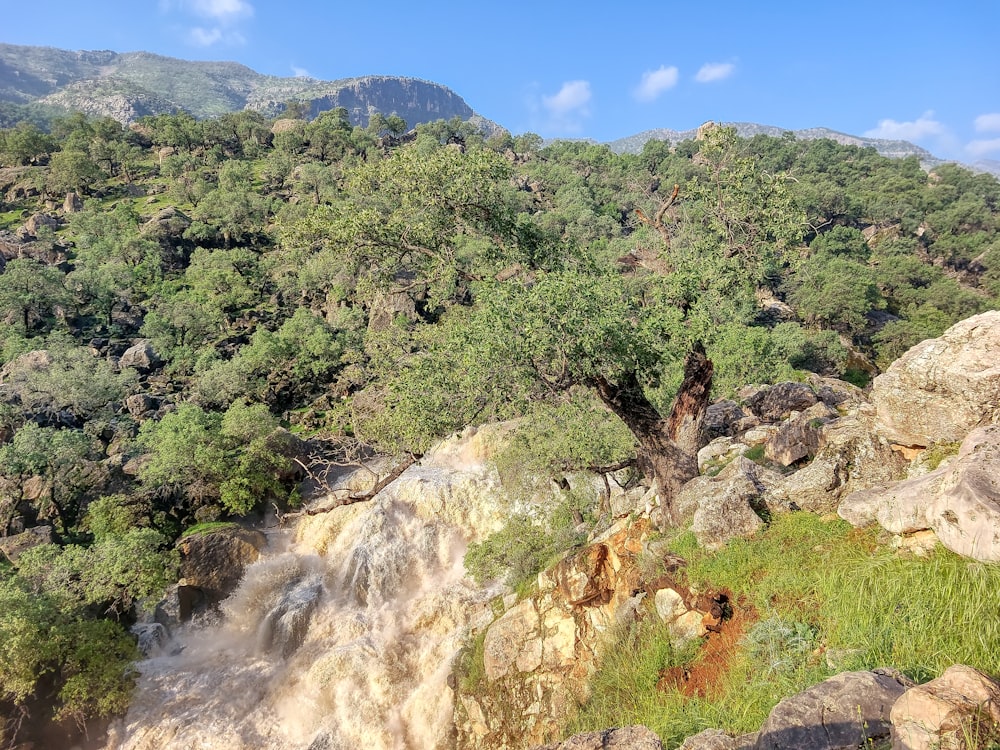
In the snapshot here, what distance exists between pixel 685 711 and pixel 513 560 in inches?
370

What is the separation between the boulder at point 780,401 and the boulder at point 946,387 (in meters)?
12.0

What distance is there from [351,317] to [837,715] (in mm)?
58883

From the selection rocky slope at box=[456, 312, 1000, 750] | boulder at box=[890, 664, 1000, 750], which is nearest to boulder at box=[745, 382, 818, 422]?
rocky slope at box=[456, 312, 1000, 750]

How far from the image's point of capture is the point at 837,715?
18.7ft

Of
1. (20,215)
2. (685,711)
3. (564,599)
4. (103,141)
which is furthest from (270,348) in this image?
(103,141)

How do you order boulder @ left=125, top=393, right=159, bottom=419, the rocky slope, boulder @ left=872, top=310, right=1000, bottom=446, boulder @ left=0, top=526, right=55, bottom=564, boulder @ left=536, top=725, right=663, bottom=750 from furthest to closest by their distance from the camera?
boulder @ left=125, top=393, right=159, bottom=419
boulder @ left=0, top=526, right=55, bottom=564
boulder @ left=872, top=310, right=1000, bottom=446
boulder @ left=536, top=725, right=663, bottom=750
the rocky slope

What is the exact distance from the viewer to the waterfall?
18438 mm

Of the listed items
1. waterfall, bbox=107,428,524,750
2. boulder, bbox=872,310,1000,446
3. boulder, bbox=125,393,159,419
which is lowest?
waterfall, bbox=107,428,524,750

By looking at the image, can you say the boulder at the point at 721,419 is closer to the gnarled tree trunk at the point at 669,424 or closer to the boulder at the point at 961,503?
the gnarled tree trunk at the point at 669,424

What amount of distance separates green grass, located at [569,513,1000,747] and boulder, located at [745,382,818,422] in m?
13.4

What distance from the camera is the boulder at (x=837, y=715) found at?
545cm

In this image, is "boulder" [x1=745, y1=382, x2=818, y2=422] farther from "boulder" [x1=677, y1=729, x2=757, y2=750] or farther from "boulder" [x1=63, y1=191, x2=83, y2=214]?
"boulder" [x1=63, y1=191, x2=83, y2=214]

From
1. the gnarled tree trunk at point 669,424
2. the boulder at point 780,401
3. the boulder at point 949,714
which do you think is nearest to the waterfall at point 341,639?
the gnarled tree trunk at point 669,424

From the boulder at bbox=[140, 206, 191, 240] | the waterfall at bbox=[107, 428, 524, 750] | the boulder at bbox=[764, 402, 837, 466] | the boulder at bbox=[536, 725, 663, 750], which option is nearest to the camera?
the boulder at bbox=[536, 725, 663, 750]
